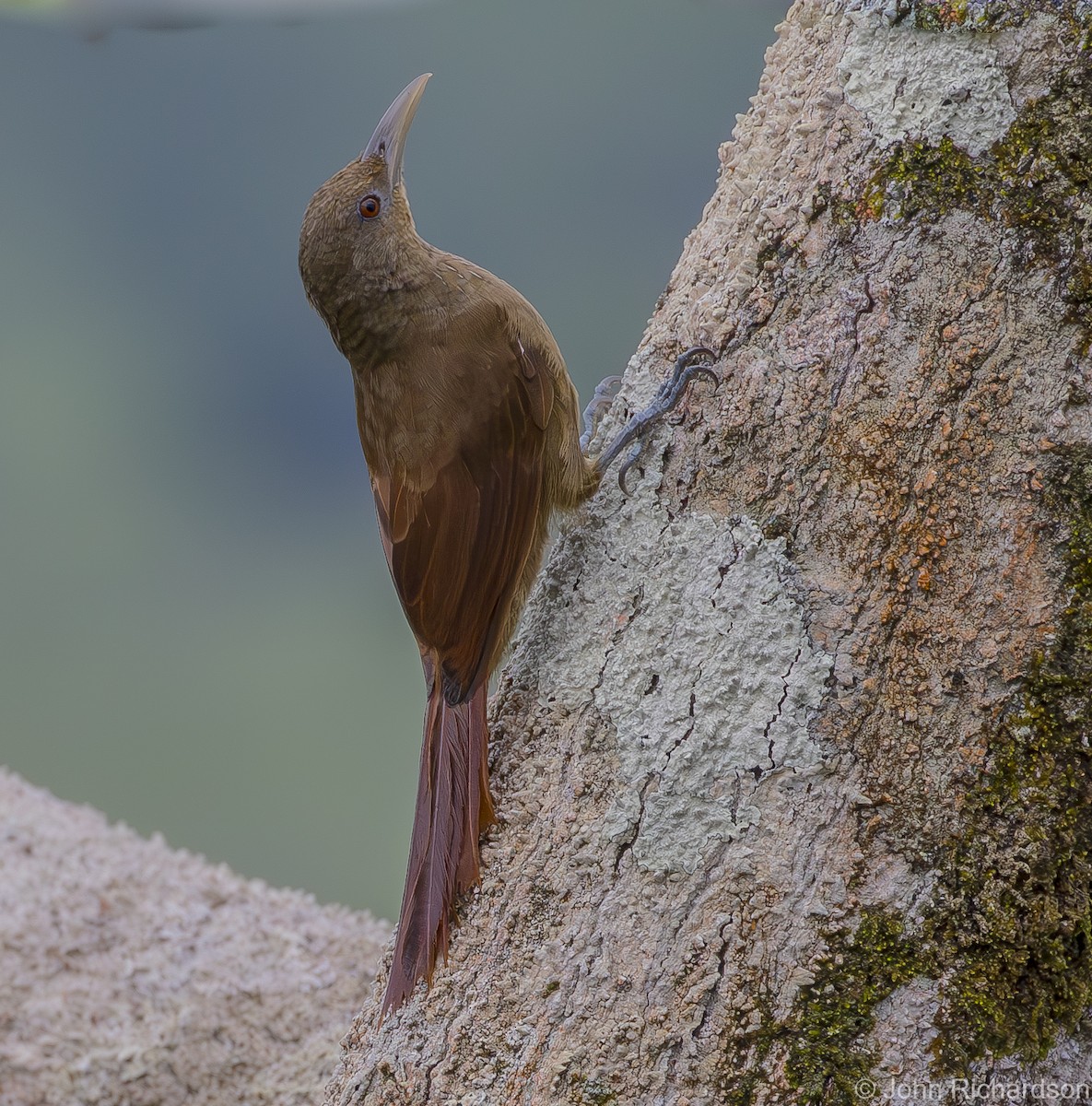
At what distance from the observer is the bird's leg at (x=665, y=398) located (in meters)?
1.56

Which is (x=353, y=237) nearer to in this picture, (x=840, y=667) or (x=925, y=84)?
(x=925, y=84)

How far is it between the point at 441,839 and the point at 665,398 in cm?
75

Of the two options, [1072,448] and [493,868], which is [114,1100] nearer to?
[493,868]

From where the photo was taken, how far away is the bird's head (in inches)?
80.9

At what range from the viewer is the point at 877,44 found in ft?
4.66

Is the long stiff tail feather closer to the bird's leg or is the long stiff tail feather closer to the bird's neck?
the bird's leg

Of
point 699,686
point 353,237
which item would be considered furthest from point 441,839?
point 353,237

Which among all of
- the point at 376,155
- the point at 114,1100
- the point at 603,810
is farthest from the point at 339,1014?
the point at 376,155

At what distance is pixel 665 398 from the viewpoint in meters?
1.60

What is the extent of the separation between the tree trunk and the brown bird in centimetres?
12

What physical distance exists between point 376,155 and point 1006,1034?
6.09 feet

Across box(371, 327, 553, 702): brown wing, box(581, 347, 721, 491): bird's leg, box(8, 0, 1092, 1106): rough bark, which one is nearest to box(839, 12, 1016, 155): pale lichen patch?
box(8, 0, 1092, 1106): rough bark

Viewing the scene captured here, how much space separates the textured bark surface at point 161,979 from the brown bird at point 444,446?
2.68ft

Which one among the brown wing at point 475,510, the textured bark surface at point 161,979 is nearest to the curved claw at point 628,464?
the brown wing at point 475,510
